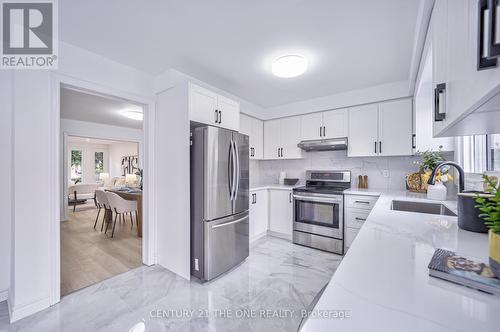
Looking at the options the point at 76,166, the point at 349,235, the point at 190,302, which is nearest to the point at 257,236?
the point at 349,235

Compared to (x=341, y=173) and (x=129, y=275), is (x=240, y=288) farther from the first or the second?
(x=341, y=173)

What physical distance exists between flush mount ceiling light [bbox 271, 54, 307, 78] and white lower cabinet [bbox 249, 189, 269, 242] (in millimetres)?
1874

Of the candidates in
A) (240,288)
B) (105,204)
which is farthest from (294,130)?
(105,204)

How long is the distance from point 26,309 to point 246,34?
304 centimetres

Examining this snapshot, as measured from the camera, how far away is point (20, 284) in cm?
169

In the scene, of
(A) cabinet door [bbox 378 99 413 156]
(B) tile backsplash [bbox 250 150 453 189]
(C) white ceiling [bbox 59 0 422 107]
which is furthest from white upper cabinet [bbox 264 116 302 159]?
(A) cabinet door [bbox 378 99 413 156]

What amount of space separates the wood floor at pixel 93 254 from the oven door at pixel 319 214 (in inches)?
95.0

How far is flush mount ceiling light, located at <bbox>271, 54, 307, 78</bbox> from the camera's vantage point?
213cm

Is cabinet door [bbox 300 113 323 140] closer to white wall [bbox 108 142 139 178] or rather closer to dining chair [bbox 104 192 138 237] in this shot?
dining chair [bbox 104 192 138 237]

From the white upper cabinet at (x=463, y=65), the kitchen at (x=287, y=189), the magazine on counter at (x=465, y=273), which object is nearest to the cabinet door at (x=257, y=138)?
the kitchen at (x=287, y=189)

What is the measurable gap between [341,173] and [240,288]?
7.82 feet

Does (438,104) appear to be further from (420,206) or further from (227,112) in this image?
(227,112)

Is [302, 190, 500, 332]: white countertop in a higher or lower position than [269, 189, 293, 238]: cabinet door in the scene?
→ higher

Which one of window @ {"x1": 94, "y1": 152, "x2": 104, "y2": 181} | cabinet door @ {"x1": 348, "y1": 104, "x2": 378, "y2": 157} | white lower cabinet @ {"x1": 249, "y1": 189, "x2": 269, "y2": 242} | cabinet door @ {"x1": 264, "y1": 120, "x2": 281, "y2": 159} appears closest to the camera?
cabinet door @ {"x1": 348, "y1": 104, "x2": 378, "y2": 157}
